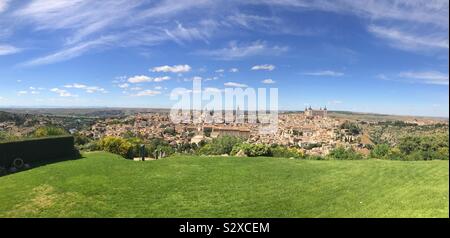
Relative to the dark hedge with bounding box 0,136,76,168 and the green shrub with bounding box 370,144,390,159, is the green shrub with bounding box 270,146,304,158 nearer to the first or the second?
the green shrub with bounding box 370,144,390,159

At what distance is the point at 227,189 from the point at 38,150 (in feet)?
31.2

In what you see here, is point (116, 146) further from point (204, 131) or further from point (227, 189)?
point (227, 189)

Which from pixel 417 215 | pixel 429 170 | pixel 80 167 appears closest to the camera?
pixel 417 215

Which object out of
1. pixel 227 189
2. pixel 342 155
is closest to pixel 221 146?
pixel 342 155

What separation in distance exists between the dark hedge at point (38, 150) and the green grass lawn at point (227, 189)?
174 centimetres

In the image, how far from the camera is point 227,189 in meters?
10.0

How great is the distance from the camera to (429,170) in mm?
12023

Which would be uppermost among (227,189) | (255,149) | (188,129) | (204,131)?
(188,129)

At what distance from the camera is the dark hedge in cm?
1392

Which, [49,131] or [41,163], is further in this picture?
[49,131]

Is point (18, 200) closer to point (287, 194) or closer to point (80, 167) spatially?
point (80, 167)

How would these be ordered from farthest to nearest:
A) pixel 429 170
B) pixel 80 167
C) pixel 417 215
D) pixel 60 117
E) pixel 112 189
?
pixel 60 117 < pixel 80 167 < pixel 429 170 < pixel 112 189 < pixel 417 215
